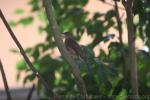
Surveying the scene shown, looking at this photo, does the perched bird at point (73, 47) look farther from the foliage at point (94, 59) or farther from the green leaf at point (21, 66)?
the green leaf at point (21, 66)

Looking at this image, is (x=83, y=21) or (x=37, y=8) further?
(x=37, y=8)

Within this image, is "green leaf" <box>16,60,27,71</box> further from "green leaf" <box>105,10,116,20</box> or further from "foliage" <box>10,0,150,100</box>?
"green leaf" <box>105,10,116,20</box>

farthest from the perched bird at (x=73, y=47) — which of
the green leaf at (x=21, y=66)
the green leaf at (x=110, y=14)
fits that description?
the green leaf at (x=21, y=66)

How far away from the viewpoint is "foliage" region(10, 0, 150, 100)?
124 centimetres

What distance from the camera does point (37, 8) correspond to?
81.3 inches

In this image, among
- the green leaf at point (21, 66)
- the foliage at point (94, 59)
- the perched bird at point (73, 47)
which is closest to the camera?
the perched bird at point (73, 47)

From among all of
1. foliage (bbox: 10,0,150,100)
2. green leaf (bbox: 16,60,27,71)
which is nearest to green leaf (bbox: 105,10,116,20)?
foliage (bbox: 10,0,150,100)

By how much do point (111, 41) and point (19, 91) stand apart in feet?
6.20

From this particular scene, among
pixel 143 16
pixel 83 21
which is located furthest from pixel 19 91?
pixel 143 16

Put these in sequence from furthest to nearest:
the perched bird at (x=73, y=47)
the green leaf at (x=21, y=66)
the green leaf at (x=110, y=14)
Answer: the green leaf at (x=21, y=66), the green leaf at (x=110, y=14), the perched bird at (x=73, y=47)

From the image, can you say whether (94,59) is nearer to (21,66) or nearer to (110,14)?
(110,14)

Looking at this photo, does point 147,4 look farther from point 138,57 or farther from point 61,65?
point 61,65

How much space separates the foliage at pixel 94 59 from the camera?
1.24 meters

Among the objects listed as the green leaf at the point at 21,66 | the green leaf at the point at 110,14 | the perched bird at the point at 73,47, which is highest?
the green leaf at the point at 110,14
